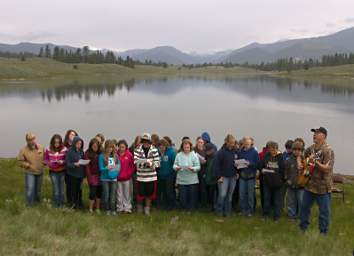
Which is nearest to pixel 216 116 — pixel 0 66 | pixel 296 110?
pixel 296 110

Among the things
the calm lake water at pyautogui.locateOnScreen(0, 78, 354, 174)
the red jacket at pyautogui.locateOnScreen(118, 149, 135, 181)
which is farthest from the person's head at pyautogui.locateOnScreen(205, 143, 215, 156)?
the calm lake water at pyautogui.locateOnScreen(0, 78, 354, 174)

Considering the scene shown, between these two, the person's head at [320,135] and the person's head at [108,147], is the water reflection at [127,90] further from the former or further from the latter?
the person's head at [320,135]

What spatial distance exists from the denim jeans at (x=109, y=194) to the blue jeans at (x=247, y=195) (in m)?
2.89

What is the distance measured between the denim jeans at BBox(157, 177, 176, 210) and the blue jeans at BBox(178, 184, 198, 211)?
0.22 meters

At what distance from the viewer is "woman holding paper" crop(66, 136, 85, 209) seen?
8.99 meters

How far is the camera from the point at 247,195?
9508 millimetres

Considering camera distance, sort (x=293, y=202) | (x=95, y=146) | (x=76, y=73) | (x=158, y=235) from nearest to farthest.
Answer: (x=158, y=235), (x=95, y=146), (x=293, y=202), (x=76, y=73)

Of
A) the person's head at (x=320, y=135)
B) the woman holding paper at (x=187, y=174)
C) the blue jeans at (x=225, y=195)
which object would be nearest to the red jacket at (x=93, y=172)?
the woman holding paper at (x=187, y=174)

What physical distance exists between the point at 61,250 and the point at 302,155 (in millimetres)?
5004

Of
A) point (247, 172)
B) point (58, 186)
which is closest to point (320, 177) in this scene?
point (247, 172)

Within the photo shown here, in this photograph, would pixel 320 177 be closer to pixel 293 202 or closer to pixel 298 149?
pixel 298 149

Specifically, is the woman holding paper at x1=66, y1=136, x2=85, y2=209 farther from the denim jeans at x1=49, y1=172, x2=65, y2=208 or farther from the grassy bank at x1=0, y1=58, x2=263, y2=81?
the grassy bank at x1=0, y1=58, x2=263, y2=81

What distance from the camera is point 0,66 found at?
11156 cm

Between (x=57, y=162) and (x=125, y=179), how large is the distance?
1.56 metres
